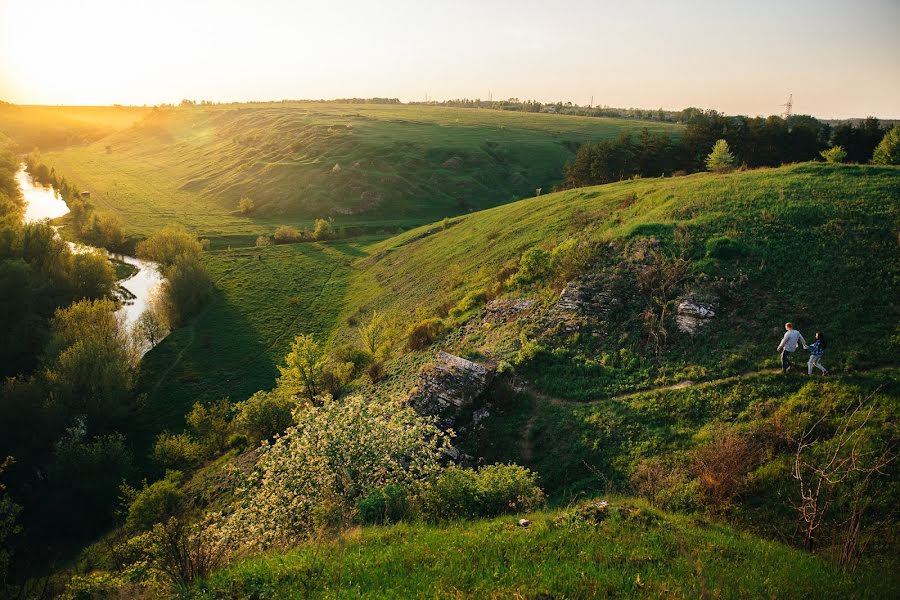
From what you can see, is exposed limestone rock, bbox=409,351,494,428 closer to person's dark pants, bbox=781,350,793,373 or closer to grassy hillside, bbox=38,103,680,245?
person's dark pants, bbox=781,350,793,373

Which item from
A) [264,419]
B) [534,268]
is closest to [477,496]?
[534,268]

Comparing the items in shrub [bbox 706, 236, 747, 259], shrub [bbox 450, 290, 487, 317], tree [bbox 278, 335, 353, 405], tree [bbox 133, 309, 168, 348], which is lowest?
tree [bbox 133, 309, 168, 348]

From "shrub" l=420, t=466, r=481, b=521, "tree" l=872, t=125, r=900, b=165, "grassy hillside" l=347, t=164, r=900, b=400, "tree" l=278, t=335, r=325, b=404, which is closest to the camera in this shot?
"shrub" l=420, t=466, r=481, b=521

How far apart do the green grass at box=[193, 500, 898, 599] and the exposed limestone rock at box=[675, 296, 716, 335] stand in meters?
16.4

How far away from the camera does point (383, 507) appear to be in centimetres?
1552

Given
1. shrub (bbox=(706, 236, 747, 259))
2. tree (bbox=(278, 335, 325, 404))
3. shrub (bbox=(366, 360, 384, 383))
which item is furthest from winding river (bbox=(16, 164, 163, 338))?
shrub (bbox=(706, 236, 747, 259))

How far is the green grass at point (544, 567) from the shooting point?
1052 centimetres

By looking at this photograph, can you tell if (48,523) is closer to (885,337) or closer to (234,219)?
(885,337)

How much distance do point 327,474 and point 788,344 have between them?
21929 mm

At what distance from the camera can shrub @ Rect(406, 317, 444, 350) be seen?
42188 mm

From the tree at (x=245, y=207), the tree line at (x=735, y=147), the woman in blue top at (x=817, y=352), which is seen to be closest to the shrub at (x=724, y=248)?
the woman in blue top at (x=817, y=352)

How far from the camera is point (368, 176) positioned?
14525cm

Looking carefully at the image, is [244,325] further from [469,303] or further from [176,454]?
[469,303]

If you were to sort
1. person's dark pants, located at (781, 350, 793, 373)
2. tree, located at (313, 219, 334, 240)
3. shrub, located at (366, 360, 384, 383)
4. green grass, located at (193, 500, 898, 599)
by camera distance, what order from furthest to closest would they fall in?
tree, located at (313, 219, 334, 240) < shrub, located at (366, 360, 384, 383) < person's dark pants, located at (781, 350, 793, 373) < green grass, located at (193, 500, 898, 599)
